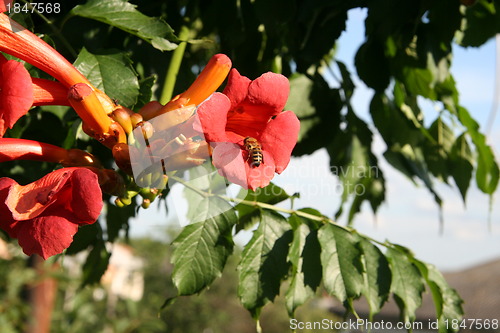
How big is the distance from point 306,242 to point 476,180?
40.9 inches

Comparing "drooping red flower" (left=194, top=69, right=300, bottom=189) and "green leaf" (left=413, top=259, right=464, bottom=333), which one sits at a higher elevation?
"drooping red flower" (left=194, top=69, right=300, bottom=189)

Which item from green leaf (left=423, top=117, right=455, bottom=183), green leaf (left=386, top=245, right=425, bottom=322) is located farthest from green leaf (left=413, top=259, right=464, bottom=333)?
green leaf (left=423, top=117, right=455, bottom=183)

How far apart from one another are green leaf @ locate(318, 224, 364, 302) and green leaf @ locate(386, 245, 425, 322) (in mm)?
212

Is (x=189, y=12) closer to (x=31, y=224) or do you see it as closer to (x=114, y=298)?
(x=31, y=224)

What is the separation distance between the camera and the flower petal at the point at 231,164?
1.03 meters

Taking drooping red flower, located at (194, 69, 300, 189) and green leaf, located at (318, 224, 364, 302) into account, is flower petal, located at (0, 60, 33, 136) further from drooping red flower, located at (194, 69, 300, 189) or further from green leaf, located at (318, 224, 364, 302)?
green leaf, located at (318, 224, 364, 302)

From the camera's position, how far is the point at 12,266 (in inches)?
339

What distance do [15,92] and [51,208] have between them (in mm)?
228

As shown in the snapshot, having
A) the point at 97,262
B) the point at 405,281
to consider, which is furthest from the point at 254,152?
the point at 97,262

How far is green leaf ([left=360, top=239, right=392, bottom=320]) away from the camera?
197 centimetres

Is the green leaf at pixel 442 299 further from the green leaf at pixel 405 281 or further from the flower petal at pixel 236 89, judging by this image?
the flower petal at pixel 236 89

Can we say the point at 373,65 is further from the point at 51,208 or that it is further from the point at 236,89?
the point at 51,208

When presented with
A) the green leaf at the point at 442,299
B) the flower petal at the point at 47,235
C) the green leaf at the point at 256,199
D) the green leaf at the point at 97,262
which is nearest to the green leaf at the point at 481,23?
the green leaf at the point at 442,299

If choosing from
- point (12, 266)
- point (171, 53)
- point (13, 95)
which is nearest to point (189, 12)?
point (171, 53)
